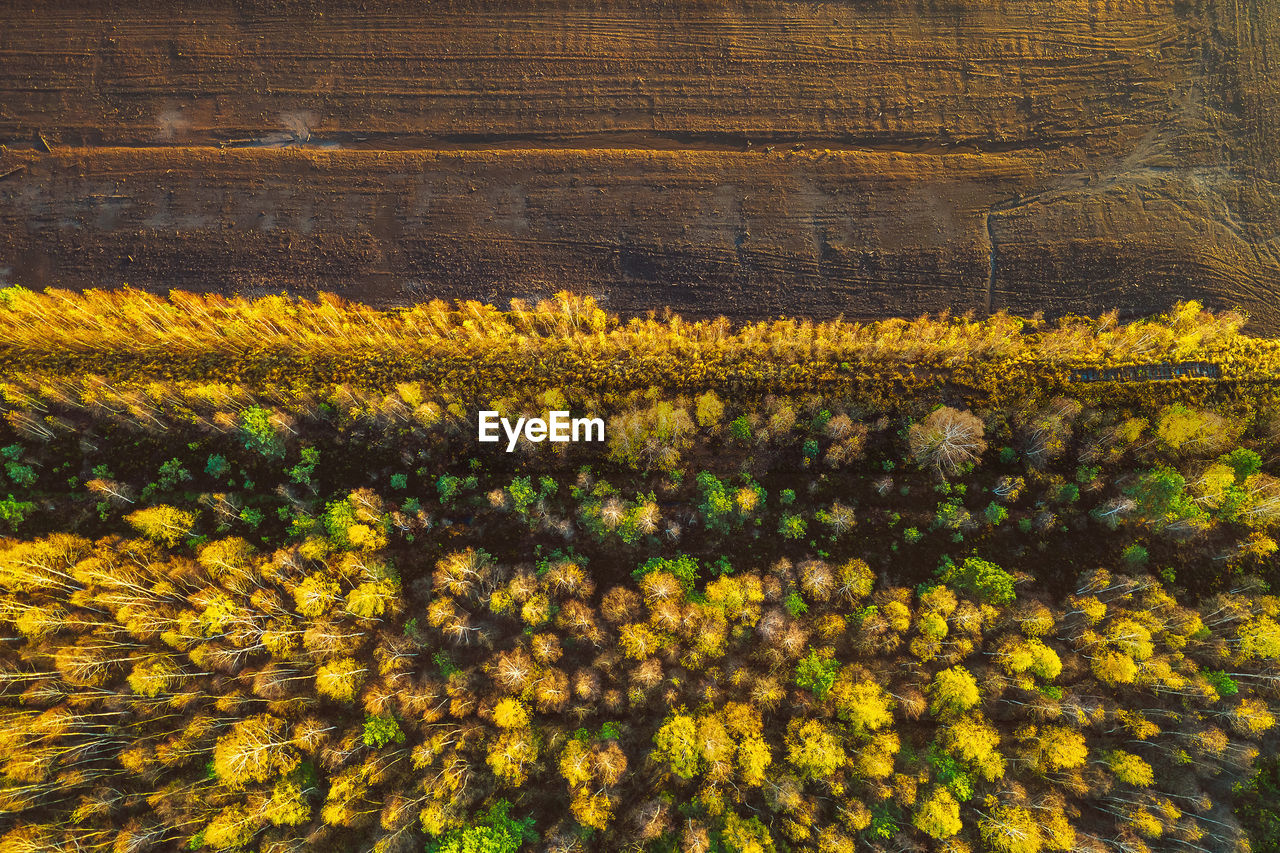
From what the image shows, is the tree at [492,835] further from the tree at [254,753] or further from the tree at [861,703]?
the tree at [861,703]

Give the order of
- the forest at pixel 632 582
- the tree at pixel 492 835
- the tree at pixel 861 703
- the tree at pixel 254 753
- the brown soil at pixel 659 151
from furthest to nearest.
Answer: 1. the brown soil at pixel 659 151
2. the forest at pixel 632 582
3. the tree at pixel 861 703
4. the tree at pixel 492 835
5. the tree at pixel 254 753

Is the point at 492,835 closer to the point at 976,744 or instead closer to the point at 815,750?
the point at 815,750

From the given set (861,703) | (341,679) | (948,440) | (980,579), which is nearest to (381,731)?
(341,679)

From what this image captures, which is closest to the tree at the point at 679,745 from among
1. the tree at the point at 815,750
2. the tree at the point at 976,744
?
the tree at the point at 815,750

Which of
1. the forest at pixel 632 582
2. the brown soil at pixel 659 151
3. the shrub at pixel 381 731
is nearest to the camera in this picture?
the forest at pixel 632 582

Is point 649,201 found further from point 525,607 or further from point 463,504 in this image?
point 525,607

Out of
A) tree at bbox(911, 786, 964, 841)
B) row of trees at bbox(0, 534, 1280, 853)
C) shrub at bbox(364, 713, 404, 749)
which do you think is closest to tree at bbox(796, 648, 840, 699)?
row of trees at bbox(0, 534, 1280, 853)
